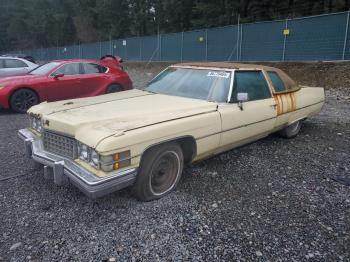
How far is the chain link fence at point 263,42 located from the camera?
12945 mm

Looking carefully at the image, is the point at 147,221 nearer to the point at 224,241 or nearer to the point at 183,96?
the point at 224,241

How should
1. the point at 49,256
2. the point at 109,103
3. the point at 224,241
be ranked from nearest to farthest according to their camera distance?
the point at 49,256 → the point at 224,241 → the point at 109,103

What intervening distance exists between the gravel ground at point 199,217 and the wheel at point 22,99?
3.78 meters

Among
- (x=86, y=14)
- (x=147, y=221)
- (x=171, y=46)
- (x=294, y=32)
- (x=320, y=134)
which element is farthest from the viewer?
(x=86, y=14)

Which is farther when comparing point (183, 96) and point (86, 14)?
point (86, 14)

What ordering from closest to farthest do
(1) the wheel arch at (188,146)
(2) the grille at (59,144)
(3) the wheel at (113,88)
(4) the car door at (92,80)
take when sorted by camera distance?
(2) the grille at (59,144) < (1) the wheel arch at (188,146) < (4) the car door at (92,80) < (3) the wheel at (113,88)

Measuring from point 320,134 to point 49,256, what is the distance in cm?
553

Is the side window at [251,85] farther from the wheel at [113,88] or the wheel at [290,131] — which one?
the wheel at [113,88]

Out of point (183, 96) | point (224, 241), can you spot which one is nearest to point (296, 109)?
point (183, 96)

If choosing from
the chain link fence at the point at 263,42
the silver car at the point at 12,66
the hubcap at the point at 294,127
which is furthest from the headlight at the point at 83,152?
the chain link fence at the point at 263,42

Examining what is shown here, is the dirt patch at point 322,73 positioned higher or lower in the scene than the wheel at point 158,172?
higher

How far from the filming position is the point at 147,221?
120 inches

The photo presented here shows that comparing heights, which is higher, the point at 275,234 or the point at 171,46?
the point at 171,46

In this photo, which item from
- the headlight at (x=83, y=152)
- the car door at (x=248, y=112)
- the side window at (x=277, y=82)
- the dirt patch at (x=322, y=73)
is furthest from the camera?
the dirt patch at (x=322, y=73)
